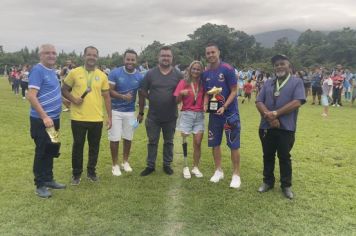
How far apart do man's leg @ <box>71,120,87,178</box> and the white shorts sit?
679 mm

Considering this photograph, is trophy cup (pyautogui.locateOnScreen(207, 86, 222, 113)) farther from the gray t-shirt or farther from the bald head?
the bald head

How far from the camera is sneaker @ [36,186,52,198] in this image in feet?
18.6

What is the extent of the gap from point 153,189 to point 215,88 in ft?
5.59

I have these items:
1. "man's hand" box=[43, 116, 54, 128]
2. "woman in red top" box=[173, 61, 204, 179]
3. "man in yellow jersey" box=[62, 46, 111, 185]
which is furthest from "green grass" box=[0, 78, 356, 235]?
"man's hand" box=[43, 116, 54, 128]

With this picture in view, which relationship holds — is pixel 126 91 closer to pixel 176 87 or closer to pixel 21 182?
pixel 176 87

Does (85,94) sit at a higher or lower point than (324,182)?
higher

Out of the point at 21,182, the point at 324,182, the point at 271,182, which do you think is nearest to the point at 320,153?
the point at 324,182

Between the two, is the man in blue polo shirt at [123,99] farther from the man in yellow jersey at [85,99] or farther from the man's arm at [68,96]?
the man's arm at [68,96]

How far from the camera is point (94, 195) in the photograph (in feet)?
19.0

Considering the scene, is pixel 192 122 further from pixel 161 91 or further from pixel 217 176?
pixel 217 176

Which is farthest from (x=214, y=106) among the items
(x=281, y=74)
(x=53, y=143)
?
(x=53, y=143)

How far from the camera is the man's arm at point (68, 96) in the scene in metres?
6.05

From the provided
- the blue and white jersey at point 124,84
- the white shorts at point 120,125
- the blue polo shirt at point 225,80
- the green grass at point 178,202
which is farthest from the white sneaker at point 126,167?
the blue polo shirt at point 225,80

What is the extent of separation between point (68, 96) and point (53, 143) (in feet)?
2.54
